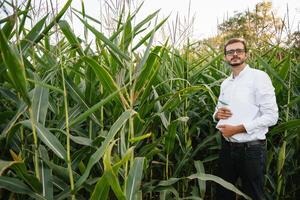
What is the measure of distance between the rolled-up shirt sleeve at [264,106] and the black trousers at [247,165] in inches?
5.6

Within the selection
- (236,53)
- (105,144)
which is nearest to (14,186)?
(105,144)

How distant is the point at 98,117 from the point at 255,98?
112 centimetres

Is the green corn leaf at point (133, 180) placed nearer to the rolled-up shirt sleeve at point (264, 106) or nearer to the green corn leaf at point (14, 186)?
the green corn leaf at point (14, 186)

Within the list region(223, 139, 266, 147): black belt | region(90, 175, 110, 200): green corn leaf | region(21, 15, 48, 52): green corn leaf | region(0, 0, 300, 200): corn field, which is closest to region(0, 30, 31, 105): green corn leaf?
region(0, 0, 300, 200): corn field

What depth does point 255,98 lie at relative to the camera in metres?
2.31

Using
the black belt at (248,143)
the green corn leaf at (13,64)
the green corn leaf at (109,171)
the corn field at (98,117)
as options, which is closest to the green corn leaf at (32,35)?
the corn field at (98,117)

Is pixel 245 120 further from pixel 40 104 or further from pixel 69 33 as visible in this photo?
pixel 40 104

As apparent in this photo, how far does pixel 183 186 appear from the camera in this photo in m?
2.33

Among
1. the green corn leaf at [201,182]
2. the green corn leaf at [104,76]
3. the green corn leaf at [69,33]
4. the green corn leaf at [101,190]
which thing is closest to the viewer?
the green corn leaf at [101,190]

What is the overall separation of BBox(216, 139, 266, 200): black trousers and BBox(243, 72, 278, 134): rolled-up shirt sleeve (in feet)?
0.47

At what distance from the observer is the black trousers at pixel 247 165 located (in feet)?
7.38

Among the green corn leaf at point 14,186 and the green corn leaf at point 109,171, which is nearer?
the green corn leaf at point 109,171

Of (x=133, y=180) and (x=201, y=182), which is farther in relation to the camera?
(x=201, y=182)

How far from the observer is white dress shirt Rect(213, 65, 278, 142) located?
221 centimetres
